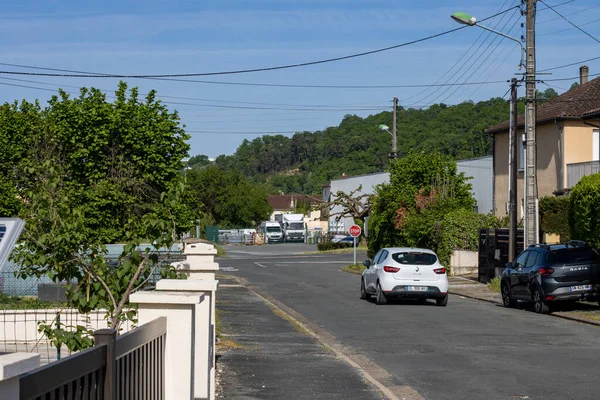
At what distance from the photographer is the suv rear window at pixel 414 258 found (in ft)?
79.9

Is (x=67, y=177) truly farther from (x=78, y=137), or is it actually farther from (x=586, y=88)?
(x=586, y=88)

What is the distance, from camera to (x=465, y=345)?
1478 centimetres

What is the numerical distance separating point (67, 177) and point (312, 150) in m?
177

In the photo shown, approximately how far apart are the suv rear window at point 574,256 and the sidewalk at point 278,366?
23.9 ft

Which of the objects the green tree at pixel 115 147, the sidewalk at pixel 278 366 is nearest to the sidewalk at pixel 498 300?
the sidewalk at pixel 278 366

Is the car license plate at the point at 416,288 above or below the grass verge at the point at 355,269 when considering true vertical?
above

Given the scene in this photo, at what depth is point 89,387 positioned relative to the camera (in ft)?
13.0

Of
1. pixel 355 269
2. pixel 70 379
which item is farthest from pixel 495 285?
pixel 70 379

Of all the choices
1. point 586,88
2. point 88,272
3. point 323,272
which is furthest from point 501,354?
point 586,88

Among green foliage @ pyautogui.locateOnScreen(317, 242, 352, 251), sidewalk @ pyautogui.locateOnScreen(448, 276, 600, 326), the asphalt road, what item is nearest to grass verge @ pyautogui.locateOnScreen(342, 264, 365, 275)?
sidewalk @ pyautogui.locateOnScreen(448, 276, 600, 326)

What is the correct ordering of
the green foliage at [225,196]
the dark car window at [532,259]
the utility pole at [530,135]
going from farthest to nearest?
the green foliage at [225,196]
the utility pole at [530,135]
the dark car window at [532,259]

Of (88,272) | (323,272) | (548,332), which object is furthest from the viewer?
(323,272)

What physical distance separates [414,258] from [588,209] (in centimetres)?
488

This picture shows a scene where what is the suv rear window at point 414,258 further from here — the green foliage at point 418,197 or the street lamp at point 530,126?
the green foliage at point 418,197
